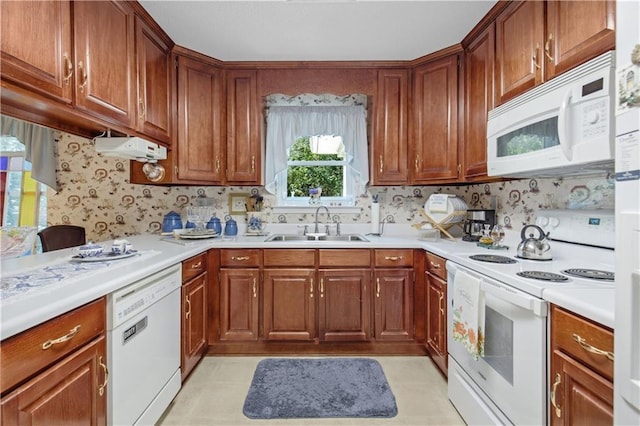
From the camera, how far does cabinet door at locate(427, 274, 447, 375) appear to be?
197 centimetres

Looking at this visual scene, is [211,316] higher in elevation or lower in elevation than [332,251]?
lower

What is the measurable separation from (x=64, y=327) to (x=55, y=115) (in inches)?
45.2

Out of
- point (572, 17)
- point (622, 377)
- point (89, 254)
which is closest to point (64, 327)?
point (89, 254)

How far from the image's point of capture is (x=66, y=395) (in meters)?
0.98

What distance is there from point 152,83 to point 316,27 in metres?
1.20

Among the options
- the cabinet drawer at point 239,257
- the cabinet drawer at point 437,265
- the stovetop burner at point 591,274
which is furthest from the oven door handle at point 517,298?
the cabinet drawer at point 239,257

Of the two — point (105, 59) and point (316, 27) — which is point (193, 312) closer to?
point (105, 59)

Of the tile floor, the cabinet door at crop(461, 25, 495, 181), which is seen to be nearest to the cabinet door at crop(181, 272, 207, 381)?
the tile floor

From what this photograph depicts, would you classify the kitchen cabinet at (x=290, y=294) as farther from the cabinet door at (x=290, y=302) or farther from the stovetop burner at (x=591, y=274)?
the stovetop burner at (x=591, y=274)

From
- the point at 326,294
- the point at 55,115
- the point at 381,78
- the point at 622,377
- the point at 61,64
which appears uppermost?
the point at 381,78

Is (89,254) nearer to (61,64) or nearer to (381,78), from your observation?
(61,64)

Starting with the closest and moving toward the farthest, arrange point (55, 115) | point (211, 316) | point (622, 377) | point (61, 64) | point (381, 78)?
1. point (622, 377)
2. point (61, 64)
3. point (55, 115)
4. point (211, 316)
5. point (381, 78)

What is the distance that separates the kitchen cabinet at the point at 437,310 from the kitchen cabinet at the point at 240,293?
1.27 m

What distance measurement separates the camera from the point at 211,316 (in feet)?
7.50
